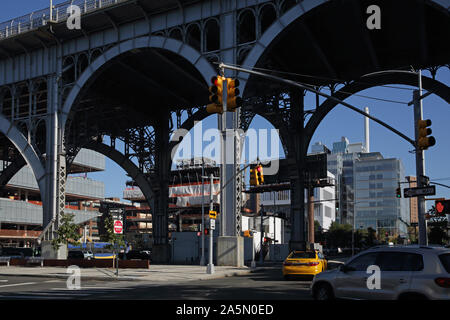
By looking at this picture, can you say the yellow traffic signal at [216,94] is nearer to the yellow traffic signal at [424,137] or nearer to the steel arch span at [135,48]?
the yellow traffic signal at [424,137]

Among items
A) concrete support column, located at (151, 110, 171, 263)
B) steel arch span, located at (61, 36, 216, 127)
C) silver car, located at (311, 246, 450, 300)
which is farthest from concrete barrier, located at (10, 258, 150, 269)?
→ silver car, located at (311, 246, 450, 300)

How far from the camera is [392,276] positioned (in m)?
12.3

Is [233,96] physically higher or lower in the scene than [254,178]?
higher

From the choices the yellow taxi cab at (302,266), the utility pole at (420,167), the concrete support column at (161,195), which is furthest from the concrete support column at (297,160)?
the utility pole at (420,167)

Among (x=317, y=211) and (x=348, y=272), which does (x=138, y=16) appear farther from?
(x=317, y=211)

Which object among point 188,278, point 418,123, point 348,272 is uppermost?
point 418,123

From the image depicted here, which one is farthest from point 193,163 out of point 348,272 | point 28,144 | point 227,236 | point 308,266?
point 348,272

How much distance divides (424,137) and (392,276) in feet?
29.4

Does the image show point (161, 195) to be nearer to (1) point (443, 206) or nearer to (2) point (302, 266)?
(2) point (302, 266)

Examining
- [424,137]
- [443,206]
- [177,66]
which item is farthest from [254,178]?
[177,66]

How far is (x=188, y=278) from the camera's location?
1062 inches

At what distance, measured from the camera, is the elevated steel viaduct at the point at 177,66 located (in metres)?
34.8

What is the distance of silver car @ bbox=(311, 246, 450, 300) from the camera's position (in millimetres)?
11539
